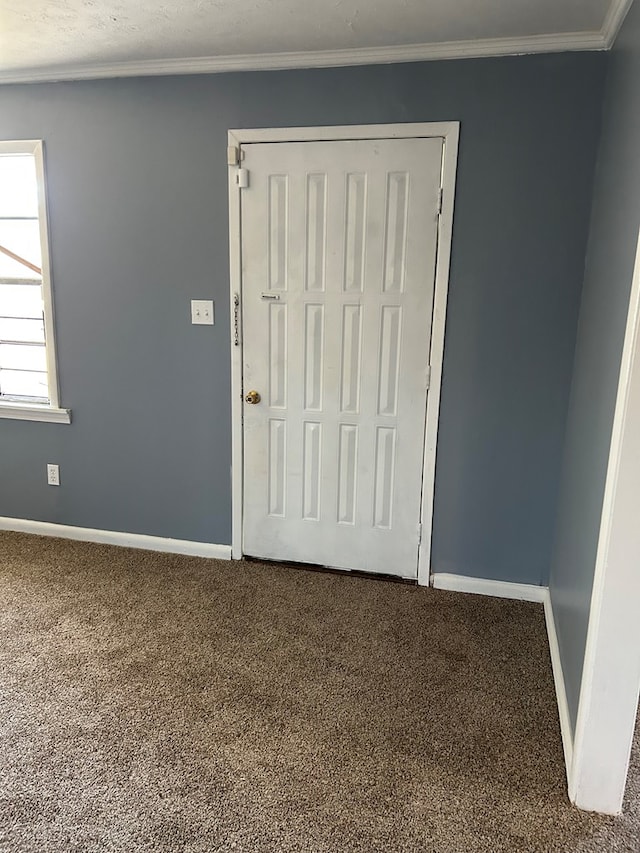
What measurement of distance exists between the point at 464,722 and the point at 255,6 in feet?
8.28

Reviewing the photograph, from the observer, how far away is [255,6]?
2082 mm

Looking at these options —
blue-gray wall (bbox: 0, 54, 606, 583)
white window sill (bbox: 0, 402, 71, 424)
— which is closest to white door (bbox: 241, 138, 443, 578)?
blue-gray wall (bbox: 0, 54, 606, 583)

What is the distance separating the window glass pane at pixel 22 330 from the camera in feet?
10.6

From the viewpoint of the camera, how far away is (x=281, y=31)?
2.30 metres

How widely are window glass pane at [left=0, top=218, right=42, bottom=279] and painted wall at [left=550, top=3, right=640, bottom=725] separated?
2625 mm

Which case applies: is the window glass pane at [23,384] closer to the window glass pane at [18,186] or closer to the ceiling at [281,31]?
the window glass pane at [18,186]

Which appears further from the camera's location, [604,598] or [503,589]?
[503,589]

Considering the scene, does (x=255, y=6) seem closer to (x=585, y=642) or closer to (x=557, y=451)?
(x=557, y=451)

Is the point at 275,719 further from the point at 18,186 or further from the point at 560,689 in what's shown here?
the point at 18,186

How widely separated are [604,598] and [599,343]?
2.75 feet

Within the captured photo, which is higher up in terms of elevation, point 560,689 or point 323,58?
point 323,58

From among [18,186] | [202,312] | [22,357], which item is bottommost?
[22,357]

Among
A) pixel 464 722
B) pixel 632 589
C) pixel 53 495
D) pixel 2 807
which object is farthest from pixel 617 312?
pixel 53 495

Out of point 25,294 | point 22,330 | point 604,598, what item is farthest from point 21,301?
point 604,598
